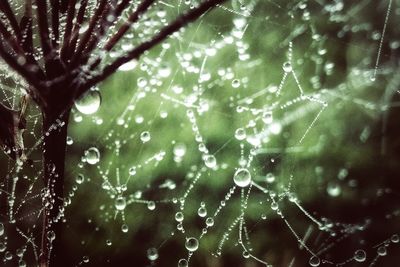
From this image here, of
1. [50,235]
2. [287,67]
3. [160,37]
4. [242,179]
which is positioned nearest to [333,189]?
[287,67]

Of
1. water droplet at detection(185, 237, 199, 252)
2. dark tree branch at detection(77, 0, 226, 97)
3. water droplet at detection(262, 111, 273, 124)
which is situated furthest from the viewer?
water droplet at detection(262, 111, 273, 124)

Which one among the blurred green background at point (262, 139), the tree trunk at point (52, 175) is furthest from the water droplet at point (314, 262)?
the tree trunk at point (52, 175)

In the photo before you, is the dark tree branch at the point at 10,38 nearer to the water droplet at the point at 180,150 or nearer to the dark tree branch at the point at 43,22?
the dark tree branch at the point at 43,22

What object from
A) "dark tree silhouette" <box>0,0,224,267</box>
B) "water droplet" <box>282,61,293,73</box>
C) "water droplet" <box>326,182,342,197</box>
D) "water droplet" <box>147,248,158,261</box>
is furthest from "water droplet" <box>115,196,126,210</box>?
"water droplet" <box>326,182,342,197</box>

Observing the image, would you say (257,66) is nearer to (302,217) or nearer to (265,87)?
(265,87)

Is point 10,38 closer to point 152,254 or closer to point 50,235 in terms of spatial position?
point 50,235

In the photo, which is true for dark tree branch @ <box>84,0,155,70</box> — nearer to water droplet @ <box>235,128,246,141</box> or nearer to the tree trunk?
the tree trunk

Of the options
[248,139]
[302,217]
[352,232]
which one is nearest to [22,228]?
[248,139]
